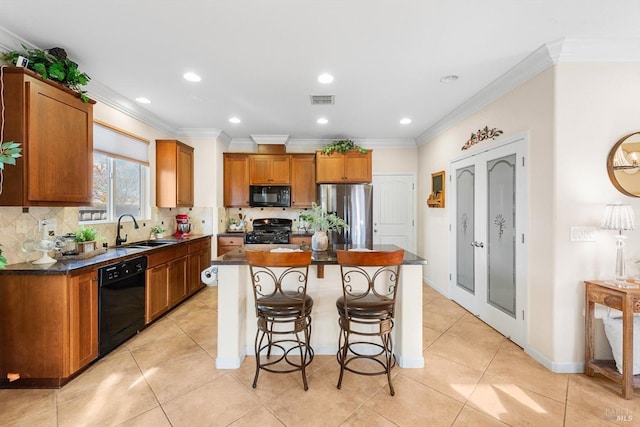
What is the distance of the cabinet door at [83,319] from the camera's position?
89.0 inches

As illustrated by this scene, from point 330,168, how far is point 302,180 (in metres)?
0.58

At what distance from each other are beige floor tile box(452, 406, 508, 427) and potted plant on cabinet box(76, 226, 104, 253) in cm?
345

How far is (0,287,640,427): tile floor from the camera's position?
187cm

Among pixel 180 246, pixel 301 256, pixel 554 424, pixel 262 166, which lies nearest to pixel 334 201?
pixel 262 166

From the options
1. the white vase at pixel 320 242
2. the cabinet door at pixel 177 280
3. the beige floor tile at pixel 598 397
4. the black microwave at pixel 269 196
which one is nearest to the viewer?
the beige floor tile at pixel 598 397

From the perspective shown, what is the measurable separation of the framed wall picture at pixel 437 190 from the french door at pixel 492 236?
0.89 ft

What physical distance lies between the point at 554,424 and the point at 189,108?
15.8ft

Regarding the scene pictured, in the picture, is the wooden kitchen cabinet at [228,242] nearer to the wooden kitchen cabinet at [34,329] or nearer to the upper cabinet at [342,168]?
the upper cabinet at [342,168]

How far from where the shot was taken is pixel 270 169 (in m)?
5.39

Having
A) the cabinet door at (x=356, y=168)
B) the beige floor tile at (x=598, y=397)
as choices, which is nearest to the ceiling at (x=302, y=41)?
the cabinet door at (x=356, y=168)

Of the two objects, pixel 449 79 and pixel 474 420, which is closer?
pixel 474 420

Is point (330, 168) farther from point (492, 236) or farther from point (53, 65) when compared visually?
point (53, 65)

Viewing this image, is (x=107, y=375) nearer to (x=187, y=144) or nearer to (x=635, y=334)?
(x=187, y=144)

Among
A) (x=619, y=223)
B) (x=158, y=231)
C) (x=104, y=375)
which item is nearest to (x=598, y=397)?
(x=619, y=223)
